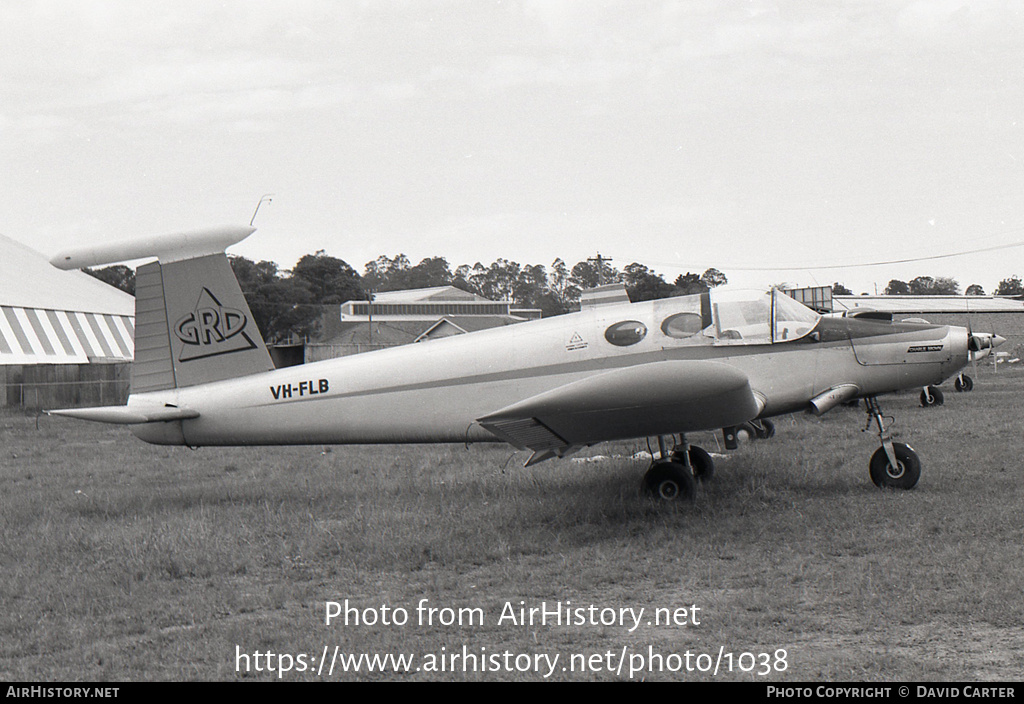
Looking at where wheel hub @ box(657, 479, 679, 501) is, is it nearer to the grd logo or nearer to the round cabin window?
the round cabin window

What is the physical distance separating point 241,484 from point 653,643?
7.22 m

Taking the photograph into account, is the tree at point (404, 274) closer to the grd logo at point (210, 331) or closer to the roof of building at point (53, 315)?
the roof of building at point (53, 315)

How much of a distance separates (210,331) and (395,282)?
12498 centimetres

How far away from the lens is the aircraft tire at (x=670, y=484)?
8242mm

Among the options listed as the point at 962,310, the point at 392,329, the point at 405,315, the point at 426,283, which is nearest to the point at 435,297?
the point at 405,315

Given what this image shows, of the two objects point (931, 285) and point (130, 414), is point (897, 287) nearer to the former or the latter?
point (931, 285)

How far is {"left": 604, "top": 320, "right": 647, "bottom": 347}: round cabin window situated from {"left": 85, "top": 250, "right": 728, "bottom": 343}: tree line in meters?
3.91

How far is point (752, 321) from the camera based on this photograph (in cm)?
869

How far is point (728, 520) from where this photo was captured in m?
7.53

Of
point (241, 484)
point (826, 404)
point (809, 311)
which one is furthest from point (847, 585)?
point (241, 484)

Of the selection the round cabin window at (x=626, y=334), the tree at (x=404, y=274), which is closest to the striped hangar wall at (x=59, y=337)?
the round cabin window at (x=626, y=334)

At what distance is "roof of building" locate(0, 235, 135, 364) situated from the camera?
107 feet

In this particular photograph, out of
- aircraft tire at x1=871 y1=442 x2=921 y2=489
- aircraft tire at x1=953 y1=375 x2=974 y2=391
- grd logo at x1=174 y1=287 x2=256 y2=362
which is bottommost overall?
aircraft tire at x1=953 y1=375 x2=974 y2=391

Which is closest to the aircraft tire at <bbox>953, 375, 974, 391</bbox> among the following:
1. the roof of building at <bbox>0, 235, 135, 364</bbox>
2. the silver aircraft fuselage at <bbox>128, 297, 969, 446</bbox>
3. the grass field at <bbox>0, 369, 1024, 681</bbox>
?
the grass field at <bbox>0, 369, 1024, 681</bbox>
